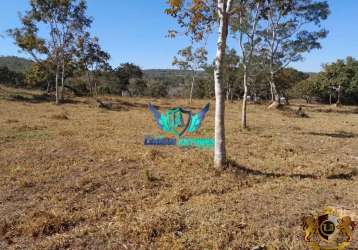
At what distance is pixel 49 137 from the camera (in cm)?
1109

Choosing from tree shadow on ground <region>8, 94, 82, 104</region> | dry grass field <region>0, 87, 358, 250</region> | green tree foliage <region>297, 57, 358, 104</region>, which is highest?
green tree foliage <region>297, 57, 358, 104</region>

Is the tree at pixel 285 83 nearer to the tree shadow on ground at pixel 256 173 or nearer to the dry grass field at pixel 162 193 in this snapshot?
the dry grass field at pixel 162 193

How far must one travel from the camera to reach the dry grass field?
13.9 ft

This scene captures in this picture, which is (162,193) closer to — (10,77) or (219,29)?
(219,29)

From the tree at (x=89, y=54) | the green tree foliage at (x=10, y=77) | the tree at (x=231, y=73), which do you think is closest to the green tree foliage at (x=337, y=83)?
the tree at (x=231, y=73)

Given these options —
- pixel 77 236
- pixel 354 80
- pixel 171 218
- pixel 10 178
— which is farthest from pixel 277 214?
pixel 354 80

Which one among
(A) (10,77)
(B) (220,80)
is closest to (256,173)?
(B) (220,80)

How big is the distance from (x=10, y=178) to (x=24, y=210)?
68.2 inches

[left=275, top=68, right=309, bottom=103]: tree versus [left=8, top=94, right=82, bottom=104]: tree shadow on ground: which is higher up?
[left=275, top=68, right=309, bottom=103]: tree

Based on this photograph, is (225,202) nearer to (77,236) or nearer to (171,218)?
(171,218)

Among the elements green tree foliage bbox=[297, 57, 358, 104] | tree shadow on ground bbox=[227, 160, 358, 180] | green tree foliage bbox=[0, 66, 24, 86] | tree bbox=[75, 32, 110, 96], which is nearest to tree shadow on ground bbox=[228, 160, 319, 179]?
tree shadow on ground bbox=[227, 160, 358, 180]

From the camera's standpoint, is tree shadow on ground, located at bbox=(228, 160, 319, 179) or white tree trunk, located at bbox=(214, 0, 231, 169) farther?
tree shadow on ground, located at bbox=(228, 160, 319, 179)

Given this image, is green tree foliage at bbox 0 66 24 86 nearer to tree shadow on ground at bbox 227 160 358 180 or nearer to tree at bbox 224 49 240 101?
tree at bbox 224 49 240 101

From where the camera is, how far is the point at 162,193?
595 cm
